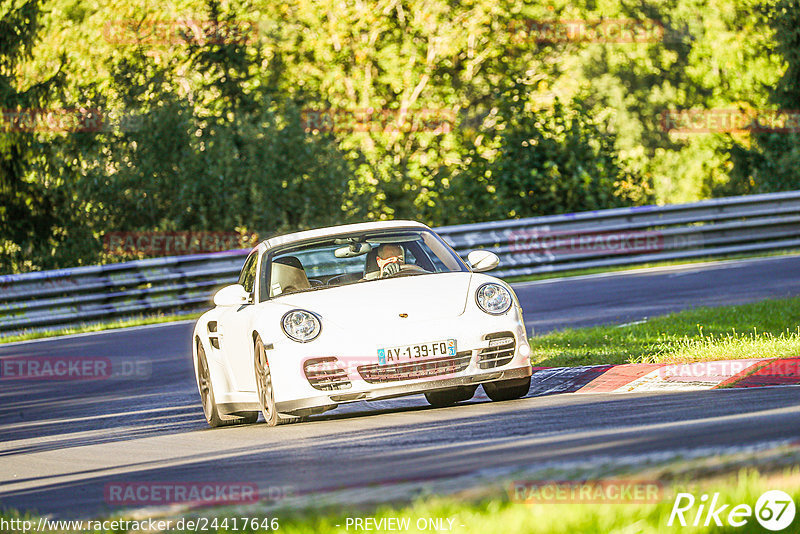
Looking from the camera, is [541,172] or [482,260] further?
[541,172]

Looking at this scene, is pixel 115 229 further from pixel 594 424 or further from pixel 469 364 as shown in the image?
pixel 594 424

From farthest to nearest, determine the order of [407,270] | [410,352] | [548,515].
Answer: [407,270] < [410,352] < [548,515]

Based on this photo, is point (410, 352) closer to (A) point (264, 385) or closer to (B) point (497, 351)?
(B) point (497, 351)

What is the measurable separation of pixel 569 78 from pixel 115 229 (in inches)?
723

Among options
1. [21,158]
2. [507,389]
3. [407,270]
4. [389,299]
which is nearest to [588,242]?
[21,158]

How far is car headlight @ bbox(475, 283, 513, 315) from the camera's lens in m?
9.39

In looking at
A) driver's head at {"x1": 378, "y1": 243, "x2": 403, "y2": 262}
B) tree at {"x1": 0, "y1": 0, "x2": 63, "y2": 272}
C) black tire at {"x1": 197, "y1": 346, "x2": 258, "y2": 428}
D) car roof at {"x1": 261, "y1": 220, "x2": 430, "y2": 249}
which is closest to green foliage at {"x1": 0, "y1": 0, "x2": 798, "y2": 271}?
tree at {"x1": 0, "y1": 0, "x2": 63, "y2": 272}

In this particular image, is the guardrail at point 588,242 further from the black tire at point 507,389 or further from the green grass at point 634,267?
the black tire at point 507,389

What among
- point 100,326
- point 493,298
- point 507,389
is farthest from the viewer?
point 100,326

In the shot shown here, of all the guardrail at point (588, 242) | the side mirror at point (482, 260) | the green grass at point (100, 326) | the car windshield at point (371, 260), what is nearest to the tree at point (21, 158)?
the guardrail at point (588, 242)

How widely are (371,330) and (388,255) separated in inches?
51.7

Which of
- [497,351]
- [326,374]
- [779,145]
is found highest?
[779,145]

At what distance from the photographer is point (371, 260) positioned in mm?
10312

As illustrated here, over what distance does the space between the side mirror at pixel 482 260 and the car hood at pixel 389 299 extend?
225 mm
